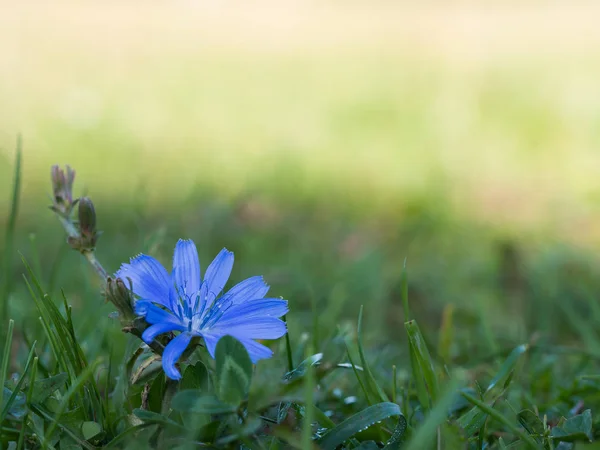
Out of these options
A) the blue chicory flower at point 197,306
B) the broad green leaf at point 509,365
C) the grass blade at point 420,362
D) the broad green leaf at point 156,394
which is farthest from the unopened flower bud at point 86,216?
the broad green leaf at point 509,365

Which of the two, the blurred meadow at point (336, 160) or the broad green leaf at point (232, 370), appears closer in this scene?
the broad green leaf at point (232, 370)

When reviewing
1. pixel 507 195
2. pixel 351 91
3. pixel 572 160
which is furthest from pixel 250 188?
pixel 351 91

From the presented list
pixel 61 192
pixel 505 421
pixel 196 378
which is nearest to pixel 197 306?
pixel 196 378

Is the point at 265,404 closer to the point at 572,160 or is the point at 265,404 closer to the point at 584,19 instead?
the point at 572,160

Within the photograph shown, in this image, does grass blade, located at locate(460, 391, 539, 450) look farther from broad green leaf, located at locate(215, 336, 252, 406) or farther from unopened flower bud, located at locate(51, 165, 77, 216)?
unopened flower bud, located at locate(51, 165, 77, 216)

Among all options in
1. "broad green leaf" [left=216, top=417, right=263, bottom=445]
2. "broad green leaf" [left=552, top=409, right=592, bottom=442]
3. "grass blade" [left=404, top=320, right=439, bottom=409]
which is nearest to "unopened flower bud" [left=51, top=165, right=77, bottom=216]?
"broad green leaf" [left=216, top=417, right=263, bottom=445]

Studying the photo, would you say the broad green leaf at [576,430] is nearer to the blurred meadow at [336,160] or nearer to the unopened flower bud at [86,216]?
the blurred meadow at [336,160]

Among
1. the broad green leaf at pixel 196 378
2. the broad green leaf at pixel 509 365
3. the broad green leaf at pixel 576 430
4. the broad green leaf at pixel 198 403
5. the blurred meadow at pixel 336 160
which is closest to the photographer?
the broad green leaf at pixel 198 403
